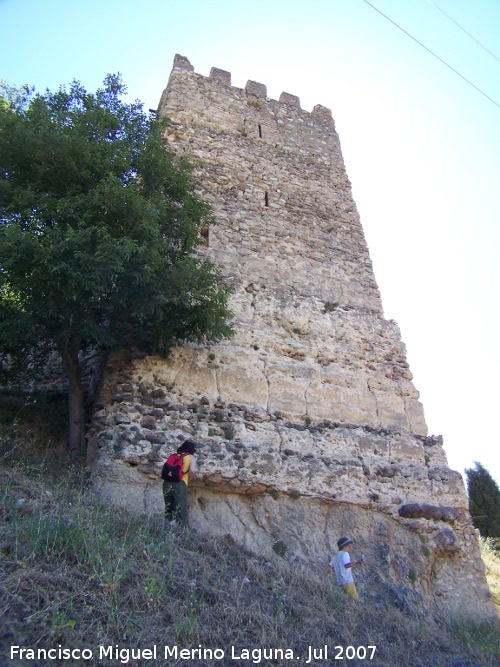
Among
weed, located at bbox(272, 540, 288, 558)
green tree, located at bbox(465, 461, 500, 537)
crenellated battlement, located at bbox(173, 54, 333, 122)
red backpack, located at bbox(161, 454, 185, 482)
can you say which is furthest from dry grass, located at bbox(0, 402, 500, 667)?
crenellated battlement, located at bbox(173, 54, 333, 122)

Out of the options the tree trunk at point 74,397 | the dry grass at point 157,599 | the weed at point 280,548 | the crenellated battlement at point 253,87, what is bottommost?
the dry grass at point 157,599

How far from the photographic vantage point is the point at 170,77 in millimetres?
10625

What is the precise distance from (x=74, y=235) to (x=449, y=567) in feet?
20.5

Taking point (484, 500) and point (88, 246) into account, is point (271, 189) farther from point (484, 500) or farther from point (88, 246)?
point (484, 500)

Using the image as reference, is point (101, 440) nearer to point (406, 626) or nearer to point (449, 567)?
point (406, 626)

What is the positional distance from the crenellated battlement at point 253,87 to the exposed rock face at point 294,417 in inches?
58.7

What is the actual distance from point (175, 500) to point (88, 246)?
2917mm

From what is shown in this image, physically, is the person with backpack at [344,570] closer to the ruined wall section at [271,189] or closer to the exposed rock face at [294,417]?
the exposed rock face at [294,417]

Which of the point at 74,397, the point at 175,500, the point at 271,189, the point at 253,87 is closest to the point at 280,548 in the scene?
the point at 175,500

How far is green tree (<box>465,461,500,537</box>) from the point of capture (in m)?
12.5

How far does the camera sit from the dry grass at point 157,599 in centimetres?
316

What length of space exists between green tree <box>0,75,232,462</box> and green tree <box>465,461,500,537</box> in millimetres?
9769

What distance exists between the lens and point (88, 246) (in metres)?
5.66

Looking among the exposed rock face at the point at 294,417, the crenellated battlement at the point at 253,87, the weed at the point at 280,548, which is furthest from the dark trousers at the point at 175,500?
the crenellated battlement at the point at 253,87
